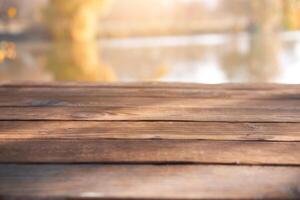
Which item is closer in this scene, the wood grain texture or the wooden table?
the wooden table

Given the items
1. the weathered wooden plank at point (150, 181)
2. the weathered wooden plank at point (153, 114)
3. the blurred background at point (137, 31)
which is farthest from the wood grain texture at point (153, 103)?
the blurred background at point (137, 31)

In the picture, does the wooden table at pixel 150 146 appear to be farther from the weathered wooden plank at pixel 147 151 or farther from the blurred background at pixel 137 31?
the blurred background at pixel 137 31

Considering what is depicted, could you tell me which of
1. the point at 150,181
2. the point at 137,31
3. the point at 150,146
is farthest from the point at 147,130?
the point at 137,31

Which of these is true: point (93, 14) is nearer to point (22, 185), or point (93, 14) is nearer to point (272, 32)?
point (272, 32)

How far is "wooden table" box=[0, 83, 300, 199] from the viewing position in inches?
21.5

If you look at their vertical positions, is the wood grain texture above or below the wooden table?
above

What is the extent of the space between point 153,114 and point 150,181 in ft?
1.20

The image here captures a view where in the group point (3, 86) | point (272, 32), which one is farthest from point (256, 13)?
point (3, 86)

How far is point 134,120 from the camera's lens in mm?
871

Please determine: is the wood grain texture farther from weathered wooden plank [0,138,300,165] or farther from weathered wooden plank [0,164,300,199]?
weathered wooden plank [0,164,300,199]

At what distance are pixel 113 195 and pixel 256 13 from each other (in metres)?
13.1

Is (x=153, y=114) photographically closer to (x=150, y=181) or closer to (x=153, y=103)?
(x=153, y=103)

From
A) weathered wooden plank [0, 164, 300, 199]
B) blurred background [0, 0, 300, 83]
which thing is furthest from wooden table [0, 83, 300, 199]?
blurred background [0, 0, 300, 83]

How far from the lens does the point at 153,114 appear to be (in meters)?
0.92
